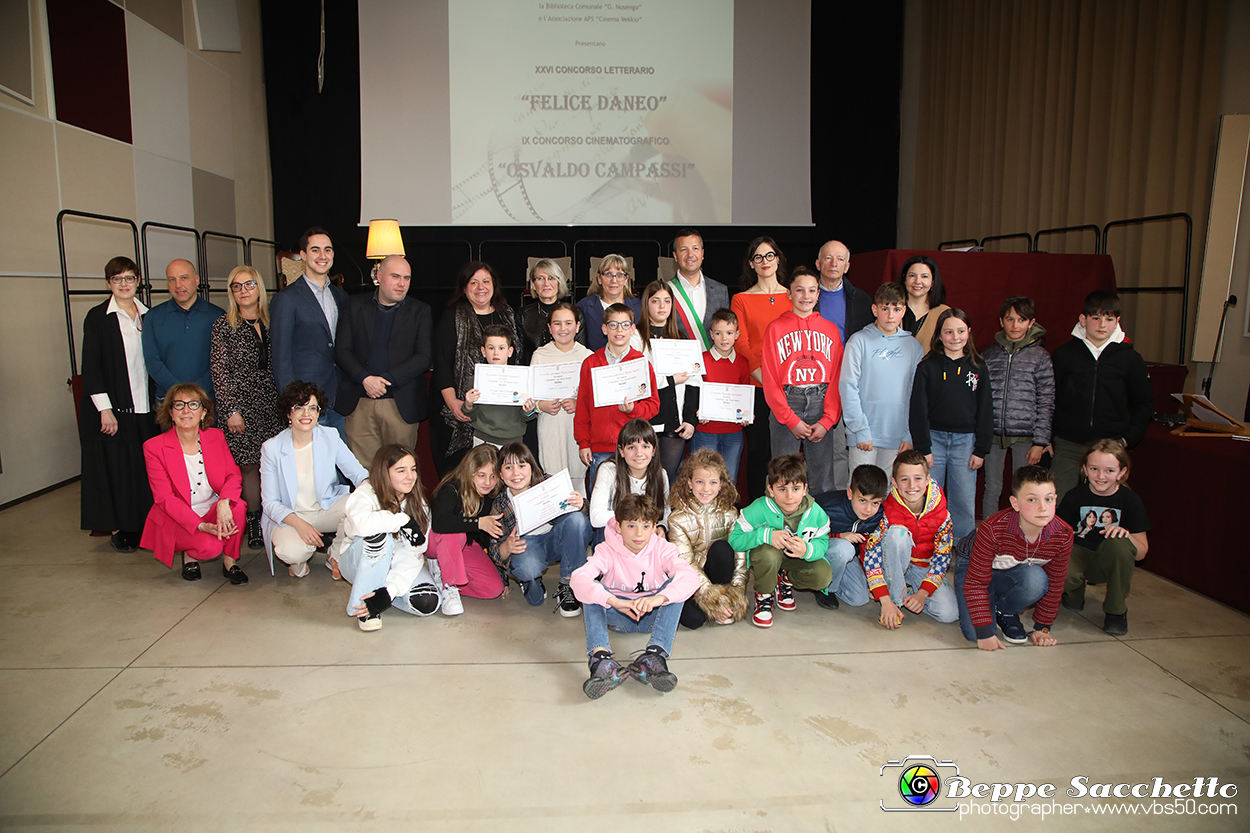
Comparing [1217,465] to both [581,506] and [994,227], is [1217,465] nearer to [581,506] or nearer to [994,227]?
[581,506]

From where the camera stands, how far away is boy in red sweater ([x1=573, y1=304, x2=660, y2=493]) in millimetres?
3645

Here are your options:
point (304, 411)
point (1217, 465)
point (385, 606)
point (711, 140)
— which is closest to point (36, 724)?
point (385, 606)

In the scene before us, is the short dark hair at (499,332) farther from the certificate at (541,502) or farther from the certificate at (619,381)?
the certificate at (541,502)

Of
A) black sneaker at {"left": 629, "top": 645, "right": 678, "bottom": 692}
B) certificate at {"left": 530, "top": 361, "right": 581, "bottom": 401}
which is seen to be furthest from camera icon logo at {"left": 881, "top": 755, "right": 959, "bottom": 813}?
certificate at {"left": 530, "top": 361, "right": 581, "bottom": 401}

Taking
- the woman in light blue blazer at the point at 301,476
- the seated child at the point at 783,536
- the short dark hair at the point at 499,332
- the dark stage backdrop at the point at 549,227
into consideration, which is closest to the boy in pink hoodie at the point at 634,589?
the seated child at the point at 783,536

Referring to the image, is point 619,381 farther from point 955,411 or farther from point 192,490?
point 192,490

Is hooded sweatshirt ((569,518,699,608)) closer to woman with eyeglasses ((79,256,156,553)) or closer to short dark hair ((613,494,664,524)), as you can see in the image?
short dark hair ((613,494,664,524))

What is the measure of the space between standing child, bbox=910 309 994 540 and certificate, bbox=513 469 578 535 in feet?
5.92

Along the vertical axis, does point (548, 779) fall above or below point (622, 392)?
below

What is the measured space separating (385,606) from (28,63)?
504 cm

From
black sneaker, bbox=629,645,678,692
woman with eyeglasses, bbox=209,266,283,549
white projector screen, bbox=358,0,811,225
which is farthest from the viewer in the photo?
white projector screen, bbox=358,0,811,225

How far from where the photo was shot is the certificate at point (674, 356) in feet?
12.3

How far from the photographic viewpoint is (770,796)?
213 centimetres

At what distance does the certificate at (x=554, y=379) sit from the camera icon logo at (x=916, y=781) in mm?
2292
